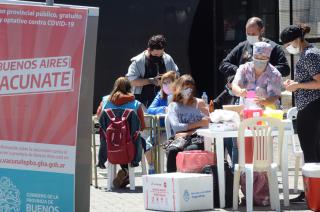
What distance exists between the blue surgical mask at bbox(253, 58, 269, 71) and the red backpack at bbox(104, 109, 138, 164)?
1576mm

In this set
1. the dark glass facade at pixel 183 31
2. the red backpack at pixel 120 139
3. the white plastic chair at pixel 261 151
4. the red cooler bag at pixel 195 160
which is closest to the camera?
the white plastic chair at pixel 261 151

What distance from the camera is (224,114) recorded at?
8547 millimetres

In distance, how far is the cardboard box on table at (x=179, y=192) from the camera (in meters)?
8.09

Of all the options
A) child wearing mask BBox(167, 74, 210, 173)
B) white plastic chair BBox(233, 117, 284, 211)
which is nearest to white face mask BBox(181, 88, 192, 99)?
child wearing mask BBox(167, 74, 210, 173)

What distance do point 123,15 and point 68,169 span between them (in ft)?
31.4

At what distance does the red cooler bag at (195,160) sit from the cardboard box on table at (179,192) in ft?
0.62

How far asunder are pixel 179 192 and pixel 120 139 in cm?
180

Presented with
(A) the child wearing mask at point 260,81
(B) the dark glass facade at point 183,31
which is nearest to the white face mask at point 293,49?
(A) the child wearing mask at point 260,81

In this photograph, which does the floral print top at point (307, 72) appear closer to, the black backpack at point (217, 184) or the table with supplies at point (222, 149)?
the table with supplies at point (222, 149)

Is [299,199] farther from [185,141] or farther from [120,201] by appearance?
[120,201]

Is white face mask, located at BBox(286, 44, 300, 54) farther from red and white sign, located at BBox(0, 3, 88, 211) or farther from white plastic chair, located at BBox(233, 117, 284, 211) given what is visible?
red and white sign, located at BBox(0, 3, 88, 211)

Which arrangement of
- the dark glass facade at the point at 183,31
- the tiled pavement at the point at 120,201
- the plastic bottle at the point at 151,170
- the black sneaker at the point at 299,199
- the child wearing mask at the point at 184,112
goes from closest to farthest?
the tiled pavement at the point at 120,201 → the black sneaker at the point at 299,199 → the child wearing mask at the point at 184,112 → the plastic bottle at the point at 151,170 → the dark glass facade at the point at 183,31

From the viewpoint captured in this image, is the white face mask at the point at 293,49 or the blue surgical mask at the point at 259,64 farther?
the blue surgical mask at the point at 259,64

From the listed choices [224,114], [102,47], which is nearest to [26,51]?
[224,114]
